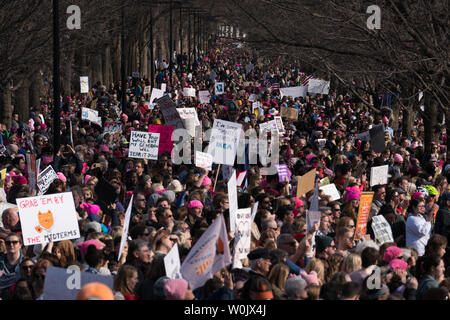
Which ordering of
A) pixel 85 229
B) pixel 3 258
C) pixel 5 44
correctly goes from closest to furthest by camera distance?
pixel 3 258 → pixel 85 229 → pixel 5 44

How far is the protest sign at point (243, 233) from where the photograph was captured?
8.29 m

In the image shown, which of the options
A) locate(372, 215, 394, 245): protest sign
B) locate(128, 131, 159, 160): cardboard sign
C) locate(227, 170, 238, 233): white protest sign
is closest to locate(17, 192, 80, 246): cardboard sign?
locate(227, 170, 238, 233): white protest sign

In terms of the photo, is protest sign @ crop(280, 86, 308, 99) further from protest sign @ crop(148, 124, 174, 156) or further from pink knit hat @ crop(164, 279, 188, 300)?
pink knit hat @ crop(164, 279, 188, 300)

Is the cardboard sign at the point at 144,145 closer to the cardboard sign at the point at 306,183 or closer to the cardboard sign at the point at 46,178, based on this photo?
the cardboard sign at the point at 46,178

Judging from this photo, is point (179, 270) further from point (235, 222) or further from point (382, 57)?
point (382, 57)

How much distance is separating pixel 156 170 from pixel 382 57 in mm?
3947

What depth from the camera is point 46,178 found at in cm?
1227

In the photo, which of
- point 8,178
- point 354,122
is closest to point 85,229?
point 8,178

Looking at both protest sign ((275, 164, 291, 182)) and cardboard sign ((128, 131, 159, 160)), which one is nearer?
protest sign ((275, 164, 291, 182))

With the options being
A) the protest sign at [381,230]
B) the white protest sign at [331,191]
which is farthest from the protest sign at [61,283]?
the white protest sign at [331,191]

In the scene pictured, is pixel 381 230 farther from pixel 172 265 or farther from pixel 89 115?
pixel 89 115

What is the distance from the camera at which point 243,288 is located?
6941mm

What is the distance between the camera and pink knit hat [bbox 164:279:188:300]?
6652 millimetres

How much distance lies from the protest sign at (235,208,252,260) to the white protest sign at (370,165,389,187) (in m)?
4.66
